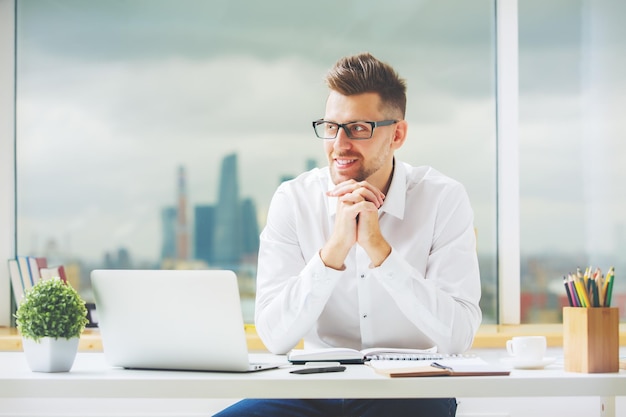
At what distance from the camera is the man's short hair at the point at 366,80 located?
235cm

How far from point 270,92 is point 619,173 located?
1.64m

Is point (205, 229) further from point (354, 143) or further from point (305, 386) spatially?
point (305, 386)

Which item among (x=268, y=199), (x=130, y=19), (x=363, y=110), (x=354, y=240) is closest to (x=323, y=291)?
(x=354, y=240)

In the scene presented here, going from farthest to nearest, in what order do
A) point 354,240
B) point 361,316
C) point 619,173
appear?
point 619,173 → point 361,316 → point 354,240

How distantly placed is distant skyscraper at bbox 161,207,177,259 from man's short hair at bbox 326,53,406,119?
161cm

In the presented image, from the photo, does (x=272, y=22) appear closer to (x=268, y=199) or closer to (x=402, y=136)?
(x=268, y=199)

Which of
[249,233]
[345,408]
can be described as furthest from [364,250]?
[249,233]

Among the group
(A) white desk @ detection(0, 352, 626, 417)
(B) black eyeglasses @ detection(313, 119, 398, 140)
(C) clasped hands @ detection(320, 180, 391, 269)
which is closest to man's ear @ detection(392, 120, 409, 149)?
(B) black eyeglasses @ detection(313, 119, 398, 140)

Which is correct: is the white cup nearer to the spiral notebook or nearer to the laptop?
the spiral notebook

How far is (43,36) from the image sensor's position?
12.5 feet

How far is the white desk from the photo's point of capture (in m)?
1.52

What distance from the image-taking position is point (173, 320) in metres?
1.66

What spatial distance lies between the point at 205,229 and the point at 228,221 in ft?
0.38

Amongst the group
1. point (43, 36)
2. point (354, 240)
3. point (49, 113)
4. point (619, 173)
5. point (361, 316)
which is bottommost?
point (361, 316)
